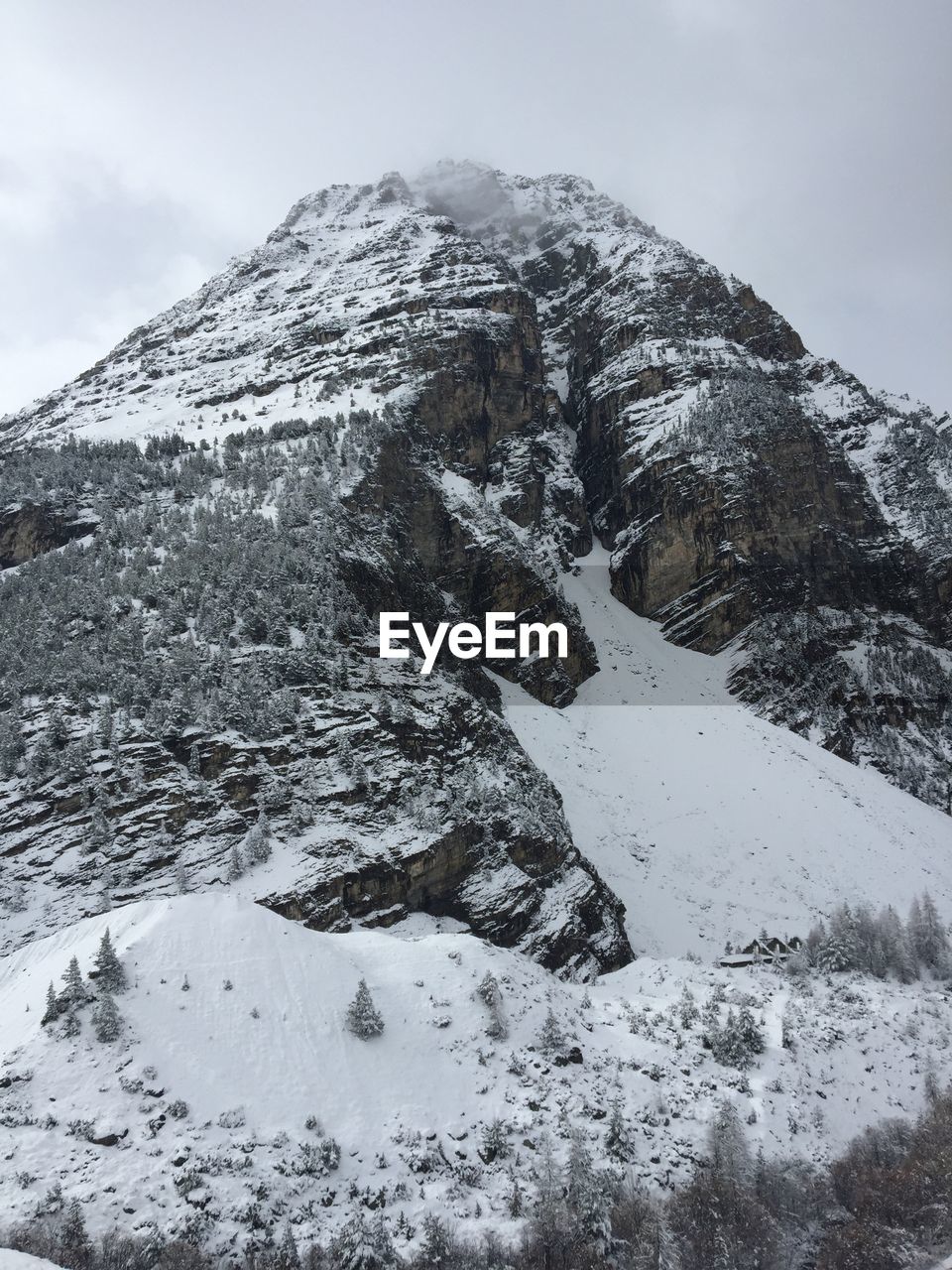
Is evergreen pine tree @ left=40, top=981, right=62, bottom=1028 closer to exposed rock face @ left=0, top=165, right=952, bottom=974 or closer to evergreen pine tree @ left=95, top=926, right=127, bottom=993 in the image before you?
evergreen pine tree @ left=95, top=926, right=127, bottom=993

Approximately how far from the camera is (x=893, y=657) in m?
76.8

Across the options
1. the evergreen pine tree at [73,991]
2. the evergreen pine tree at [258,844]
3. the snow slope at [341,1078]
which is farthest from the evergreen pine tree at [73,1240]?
the evergreen pine tree at [258,844]

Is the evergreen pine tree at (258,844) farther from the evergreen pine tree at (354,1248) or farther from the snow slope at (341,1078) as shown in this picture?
the evergreen pine tree at (354,1248)

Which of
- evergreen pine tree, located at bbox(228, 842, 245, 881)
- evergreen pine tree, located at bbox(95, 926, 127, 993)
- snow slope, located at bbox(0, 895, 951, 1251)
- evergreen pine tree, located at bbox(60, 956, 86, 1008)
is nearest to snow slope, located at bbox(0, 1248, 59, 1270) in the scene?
snow slope, located at bbox(0, 895, 951, 1251)

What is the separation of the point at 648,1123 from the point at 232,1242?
11616 mm

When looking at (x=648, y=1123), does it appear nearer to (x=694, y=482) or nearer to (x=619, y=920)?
(x=619, y=920)

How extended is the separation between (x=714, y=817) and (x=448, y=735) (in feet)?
78.3

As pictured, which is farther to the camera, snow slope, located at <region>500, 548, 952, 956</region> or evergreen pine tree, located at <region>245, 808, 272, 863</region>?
snow slope, located at <region>500, 548, 952, 956</region>

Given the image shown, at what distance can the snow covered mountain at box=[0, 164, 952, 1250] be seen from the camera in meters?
20.5

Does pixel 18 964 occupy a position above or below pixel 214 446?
below

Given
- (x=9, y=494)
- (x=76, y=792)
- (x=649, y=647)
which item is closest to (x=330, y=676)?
(x=76, y=792)

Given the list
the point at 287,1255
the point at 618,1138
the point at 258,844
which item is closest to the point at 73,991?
the point at 287,1255

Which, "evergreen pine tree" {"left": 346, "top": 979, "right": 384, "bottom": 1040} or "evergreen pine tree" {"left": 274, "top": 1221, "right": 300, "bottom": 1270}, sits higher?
"evergreen pine tree" {"left": 346, "top": 979, "right": 384, "bottom": 1040}

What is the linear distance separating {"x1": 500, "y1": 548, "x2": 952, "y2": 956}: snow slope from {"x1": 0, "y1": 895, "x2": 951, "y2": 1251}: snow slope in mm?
18781
